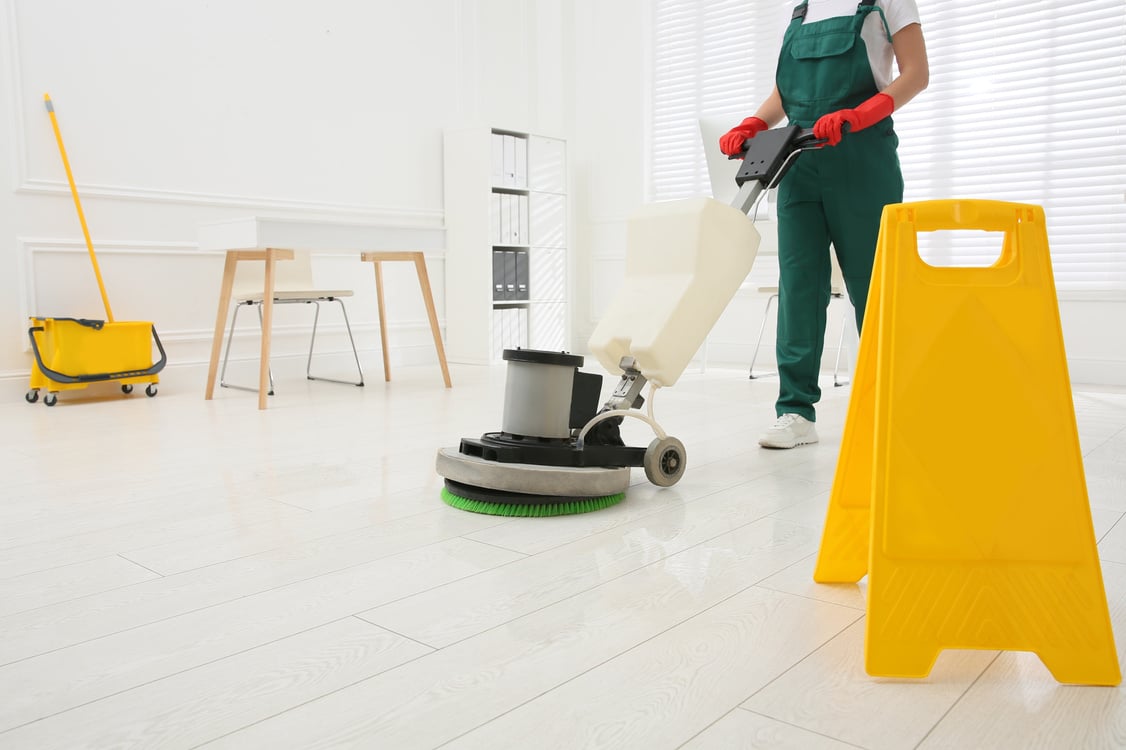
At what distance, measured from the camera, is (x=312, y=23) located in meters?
4.19

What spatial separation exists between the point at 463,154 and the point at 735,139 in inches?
115

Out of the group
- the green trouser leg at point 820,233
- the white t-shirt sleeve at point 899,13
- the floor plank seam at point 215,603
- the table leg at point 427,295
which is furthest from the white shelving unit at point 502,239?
the floor plank seam at point 215,603

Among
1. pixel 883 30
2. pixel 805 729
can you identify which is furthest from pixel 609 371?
pixel 883 30

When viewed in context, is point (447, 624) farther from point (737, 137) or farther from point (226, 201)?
point (226, 201)

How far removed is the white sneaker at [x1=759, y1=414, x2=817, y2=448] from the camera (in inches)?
88.4

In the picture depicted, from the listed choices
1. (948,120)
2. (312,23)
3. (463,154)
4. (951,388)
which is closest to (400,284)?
(463,154)

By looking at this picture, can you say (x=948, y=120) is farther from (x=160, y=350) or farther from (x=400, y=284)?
(x=160, y=350)

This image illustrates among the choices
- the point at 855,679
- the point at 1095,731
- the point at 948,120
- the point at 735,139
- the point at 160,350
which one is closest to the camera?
the point at 1095,731

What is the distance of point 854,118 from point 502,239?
9.62 ft

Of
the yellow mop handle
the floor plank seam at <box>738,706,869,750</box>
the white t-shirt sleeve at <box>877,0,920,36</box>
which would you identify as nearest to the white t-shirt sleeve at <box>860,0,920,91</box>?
the white t-shirt sleeve at <box>877,0,920,36</box>

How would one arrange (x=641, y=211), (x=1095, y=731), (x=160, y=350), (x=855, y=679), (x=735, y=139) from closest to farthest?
(x=1095, y=731)
(x=855, y=679)
(x=641, y=211)
(x=735, y=139)
(x=160, y=350)

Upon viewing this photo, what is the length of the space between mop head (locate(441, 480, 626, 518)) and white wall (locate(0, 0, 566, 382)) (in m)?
2.51

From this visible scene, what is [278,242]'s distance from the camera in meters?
2.88

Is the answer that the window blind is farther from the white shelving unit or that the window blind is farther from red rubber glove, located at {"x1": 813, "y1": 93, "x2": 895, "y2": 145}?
red rubber glove, located at {"x1": 813, "y1": 93, "x2": 895, "y2": 145}
